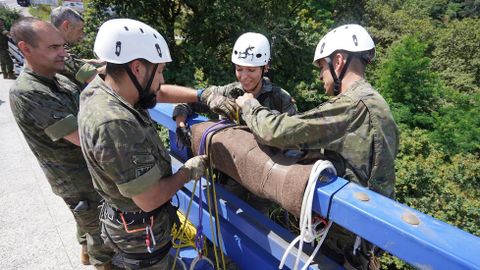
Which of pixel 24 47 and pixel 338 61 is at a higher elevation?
pixel 338 61

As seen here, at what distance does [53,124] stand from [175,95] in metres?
0.92

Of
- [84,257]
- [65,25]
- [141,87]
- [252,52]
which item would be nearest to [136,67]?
[141,87]

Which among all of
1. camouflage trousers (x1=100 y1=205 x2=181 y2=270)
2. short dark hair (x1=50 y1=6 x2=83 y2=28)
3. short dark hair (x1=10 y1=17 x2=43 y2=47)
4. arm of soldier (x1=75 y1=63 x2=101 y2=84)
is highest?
short dark hair (x1=50 y1=6 x2=83 y2=28)

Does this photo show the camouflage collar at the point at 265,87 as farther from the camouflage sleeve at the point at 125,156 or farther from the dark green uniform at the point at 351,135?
the camouflage sleeve at the point at 125,156

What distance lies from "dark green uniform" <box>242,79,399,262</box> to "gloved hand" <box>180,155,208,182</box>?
0.41 metres

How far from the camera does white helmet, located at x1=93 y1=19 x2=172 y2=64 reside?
5.84ft

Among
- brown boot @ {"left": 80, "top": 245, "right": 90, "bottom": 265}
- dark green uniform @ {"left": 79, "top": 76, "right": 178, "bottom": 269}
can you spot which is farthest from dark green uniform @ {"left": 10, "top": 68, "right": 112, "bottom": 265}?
dark green uniform @ {"left": 79, "top": 76, "right": 178, "bottom": 269}

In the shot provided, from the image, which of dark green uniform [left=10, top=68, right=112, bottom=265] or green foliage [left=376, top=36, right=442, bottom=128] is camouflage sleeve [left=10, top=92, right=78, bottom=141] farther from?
green foliage [left=376, top=36, right=442, bottom=128]

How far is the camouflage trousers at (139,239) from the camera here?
2.12 m

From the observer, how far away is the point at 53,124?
249 centimetres

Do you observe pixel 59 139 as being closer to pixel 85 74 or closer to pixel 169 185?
pixel 85 74

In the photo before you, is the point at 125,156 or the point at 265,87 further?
the point at 265,87

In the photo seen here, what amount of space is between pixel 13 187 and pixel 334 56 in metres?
4.44

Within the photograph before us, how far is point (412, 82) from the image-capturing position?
47.1 ft
